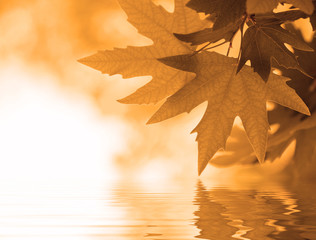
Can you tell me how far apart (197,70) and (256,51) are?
0.40ft

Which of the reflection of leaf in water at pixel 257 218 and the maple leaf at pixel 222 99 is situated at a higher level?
the maple leaf at pixel 222 99

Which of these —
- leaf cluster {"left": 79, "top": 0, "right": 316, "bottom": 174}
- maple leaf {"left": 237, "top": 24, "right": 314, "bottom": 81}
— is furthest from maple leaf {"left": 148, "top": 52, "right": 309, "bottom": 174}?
maple leaf {"left": 237, "top": 24, "right": 314, "bottom": 81}

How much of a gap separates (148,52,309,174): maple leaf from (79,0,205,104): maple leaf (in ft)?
0.06

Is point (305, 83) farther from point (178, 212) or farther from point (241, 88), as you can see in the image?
point (241, 88)

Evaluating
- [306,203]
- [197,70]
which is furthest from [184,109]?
[306,203]

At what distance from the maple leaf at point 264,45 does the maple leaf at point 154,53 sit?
0.13 m

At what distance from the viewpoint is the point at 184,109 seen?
67cm

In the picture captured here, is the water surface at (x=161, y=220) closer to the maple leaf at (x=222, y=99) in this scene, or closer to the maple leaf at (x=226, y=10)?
the maple leaf at (x=222, y=99)

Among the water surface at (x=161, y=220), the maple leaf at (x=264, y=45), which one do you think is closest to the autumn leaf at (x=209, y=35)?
the maple leaf at (x=264, y=45)

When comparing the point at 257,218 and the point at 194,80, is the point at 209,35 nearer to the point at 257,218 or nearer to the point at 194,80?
the point at 194,80

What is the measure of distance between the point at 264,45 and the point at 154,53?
0.17 meters

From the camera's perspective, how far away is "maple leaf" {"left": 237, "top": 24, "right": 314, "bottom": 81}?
0.56m

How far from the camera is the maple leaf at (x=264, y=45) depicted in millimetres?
555

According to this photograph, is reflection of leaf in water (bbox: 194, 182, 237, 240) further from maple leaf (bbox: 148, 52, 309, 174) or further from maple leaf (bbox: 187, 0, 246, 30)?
maple leaf (bbox: 187, 0, 246, 30)
